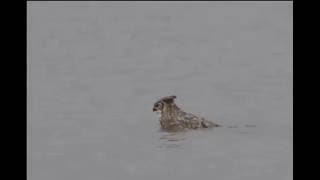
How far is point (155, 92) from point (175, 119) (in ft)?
14.1

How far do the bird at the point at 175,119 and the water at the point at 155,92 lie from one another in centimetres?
29

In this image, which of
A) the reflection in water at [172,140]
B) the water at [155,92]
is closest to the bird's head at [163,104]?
the water at [155,92]

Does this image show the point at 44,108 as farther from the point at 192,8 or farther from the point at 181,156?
the point at 192,8

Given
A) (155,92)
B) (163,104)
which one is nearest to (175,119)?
(163,104)

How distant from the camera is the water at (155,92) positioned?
750 inches

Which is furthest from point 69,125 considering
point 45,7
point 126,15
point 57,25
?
point 45,7

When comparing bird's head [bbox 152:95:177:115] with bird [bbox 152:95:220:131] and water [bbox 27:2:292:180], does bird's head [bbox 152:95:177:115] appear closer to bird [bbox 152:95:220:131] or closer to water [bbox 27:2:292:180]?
bird [bbox 152:95:220:131]

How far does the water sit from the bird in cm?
29

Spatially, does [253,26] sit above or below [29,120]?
above

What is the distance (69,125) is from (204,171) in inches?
205

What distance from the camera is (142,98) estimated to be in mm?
26172

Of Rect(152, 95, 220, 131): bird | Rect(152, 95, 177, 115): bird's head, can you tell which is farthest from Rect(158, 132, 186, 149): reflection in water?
Rect(152, 95, 177, 115): bird's head

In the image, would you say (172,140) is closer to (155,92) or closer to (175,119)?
(175,119)
